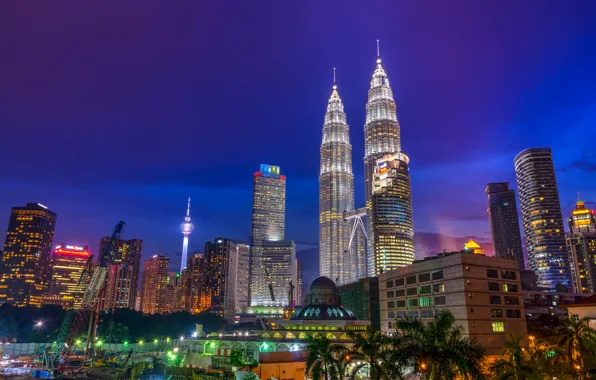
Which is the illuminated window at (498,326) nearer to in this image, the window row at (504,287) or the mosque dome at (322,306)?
the window row at (504,287)

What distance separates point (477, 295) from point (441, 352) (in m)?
80.0

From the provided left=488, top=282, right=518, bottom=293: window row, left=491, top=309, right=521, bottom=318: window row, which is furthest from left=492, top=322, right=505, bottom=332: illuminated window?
left=488, top=282, right=518, bottom=293: window row

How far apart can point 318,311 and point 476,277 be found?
67.9 m

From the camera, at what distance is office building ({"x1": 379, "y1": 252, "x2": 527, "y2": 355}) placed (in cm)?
10112

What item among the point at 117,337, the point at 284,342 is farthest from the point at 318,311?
the point at 117,337

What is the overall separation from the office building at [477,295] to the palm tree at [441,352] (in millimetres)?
72560

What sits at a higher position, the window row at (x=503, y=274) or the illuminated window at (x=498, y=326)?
the window row at (x=503, y=274)

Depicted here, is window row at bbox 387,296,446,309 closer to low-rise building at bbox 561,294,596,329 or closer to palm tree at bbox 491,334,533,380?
low-rise building at bbox 561,294,596,329

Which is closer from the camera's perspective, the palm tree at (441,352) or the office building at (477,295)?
the palm tree at (441,352)

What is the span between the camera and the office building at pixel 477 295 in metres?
101

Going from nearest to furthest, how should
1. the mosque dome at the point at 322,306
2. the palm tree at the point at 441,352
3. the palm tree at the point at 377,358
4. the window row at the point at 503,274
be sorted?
the palm tree at the point at 441,352 → the palm tree at the point at 377,358 → the window row at the point at 503,274 → the mosque dome at the point at 322,306

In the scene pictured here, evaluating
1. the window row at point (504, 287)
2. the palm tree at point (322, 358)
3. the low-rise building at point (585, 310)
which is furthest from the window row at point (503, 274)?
the palm tree at point (322, 358)

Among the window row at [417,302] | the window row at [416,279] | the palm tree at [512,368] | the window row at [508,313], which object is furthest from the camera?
the window row at [416,279]

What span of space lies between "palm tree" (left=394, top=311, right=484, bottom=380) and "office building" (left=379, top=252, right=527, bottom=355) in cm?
7256
